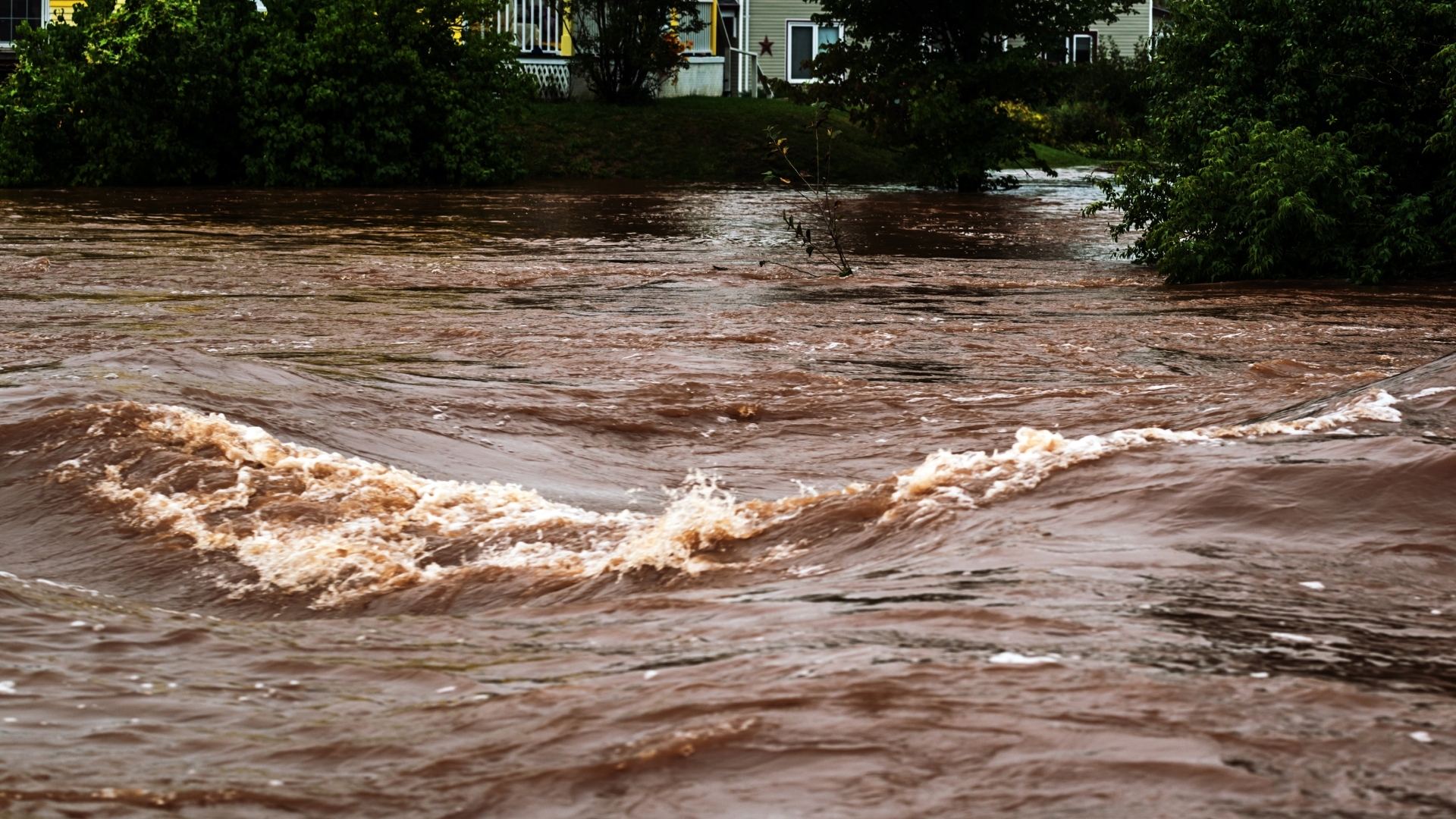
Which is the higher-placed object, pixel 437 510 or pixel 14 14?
pixel 14 14

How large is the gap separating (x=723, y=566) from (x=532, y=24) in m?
31.1

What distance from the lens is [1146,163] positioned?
1617cm

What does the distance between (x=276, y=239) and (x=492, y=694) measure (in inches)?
591

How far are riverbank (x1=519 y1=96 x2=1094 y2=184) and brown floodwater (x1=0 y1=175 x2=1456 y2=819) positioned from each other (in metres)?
19.7

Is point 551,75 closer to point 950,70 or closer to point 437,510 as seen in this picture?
point 950,70

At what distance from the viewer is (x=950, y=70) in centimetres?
2795

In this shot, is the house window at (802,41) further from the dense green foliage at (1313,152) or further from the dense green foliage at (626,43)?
the dense green foliage at (1313,152)

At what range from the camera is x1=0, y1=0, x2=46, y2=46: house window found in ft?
106

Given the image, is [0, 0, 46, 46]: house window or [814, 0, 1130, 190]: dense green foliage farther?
[0, 0, 46, 46]: house window

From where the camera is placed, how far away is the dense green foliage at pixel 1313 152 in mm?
14117

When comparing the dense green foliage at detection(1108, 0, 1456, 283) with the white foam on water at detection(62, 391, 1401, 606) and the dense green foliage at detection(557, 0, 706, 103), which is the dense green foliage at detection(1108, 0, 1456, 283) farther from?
the dense green foliage at detection(557, 0, 706, 103)

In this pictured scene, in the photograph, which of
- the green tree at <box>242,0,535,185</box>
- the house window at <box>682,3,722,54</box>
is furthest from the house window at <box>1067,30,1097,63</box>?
the green tree at <box>242,0,535,185</box>

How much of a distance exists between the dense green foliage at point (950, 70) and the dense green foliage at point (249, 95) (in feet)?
20.9

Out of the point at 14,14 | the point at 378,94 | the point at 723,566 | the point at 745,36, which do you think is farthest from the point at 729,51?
the point at 723,566
